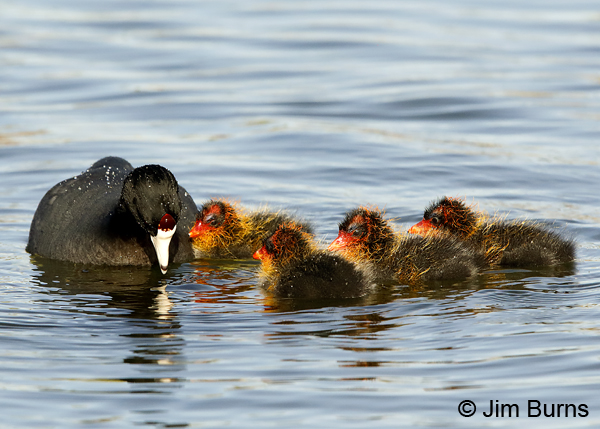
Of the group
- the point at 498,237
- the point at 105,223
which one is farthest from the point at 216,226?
the point at 498,237

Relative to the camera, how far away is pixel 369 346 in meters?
6.14

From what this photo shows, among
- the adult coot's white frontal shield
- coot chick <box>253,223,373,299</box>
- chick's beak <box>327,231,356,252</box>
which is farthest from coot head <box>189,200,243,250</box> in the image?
chick's beak <box>327,231,356,252</box>

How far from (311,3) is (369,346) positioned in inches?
615

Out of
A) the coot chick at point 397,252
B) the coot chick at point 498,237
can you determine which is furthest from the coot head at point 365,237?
the coot chick at point 498,237

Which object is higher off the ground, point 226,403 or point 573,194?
point 573,194

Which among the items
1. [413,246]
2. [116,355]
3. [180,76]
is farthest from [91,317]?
[180,76]

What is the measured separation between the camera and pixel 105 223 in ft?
27.0

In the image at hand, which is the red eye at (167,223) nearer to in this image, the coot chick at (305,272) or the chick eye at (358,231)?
the coot chick at (305,272)

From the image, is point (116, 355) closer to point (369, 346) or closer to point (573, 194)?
point (369, 346)

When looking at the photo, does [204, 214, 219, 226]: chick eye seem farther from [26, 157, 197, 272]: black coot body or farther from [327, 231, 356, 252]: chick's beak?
[327, 231, 356, 252]: chick's beak

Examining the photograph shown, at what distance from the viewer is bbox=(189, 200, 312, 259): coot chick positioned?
8352mm

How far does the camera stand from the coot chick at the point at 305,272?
695cm

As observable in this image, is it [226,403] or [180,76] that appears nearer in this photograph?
[226,403]

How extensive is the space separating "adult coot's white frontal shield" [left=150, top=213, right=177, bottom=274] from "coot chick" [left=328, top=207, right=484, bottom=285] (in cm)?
119
